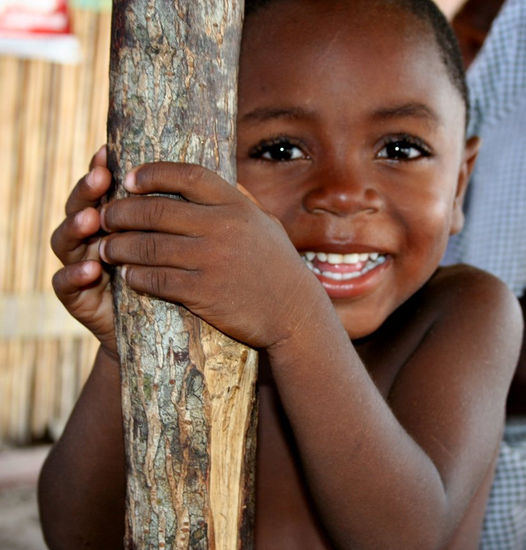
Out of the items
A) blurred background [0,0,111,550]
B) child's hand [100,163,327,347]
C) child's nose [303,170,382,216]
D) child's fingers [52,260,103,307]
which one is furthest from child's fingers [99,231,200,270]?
blurred background [0,0,111,550]

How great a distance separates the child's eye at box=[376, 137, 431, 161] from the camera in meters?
1.56

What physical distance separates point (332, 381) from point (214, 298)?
0.22m

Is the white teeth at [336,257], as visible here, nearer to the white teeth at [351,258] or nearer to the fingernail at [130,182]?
the white teeth at [351,258]

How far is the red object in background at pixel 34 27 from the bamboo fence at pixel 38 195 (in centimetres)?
A: 6

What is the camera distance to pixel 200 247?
89 cm

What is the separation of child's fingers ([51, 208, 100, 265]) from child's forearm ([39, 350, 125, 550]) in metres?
0.20

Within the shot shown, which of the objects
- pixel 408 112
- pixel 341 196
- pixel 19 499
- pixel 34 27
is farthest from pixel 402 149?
pixel 19 499

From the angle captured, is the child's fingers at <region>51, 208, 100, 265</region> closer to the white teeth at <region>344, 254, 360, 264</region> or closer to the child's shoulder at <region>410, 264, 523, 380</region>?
the white teeth at <region>344, 254, 360, 264</region>

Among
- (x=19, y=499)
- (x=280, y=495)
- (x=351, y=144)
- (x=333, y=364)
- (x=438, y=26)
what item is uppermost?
(x=438, y=26)

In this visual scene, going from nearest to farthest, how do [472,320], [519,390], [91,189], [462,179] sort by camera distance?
[91,189] < [472,320] < [462,179] < [519,390]

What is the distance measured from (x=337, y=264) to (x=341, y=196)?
0.49ft

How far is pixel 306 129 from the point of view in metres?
1.53

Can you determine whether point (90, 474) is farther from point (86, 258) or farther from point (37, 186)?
point (37, 186)

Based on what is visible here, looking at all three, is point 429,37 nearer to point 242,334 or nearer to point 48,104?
point 242,334
